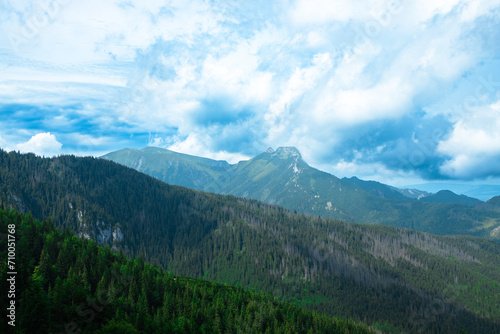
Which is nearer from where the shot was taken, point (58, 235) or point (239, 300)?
point (58, 235)

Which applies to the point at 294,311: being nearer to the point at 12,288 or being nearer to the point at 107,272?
the point at 107,272

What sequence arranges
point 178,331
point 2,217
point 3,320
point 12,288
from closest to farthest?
point 3,320 < point 12,288 < point 178,331 < point 2,217

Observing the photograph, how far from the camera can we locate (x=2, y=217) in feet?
372

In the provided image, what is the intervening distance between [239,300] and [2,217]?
10596 cm

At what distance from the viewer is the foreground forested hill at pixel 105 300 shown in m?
64.3

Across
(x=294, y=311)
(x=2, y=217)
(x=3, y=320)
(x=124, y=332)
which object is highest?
(x=2, y=217)

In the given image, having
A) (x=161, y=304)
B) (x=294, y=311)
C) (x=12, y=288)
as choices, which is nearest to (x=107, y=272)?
(x=161, y=304)

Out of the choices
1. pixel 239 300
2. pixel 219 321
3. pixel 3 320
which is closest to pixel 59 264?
pixel 3 320

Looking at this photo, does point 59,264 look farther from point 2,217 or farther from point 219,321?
point 219,321

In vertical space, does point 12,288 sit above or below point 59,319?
above

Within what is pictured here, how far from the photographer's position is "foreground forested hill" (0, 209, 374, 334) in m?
64.3

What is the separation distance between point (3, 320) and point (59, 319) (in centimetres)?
1284

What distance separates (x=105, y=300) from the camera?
8469 centimetres

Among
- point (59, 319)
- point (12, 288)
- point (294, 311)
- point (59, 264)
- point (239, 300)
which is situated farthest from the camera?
point (294, 311)
